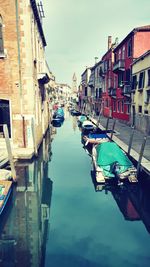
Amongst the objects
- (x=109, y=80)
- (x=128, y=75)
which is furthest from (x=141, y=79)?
(x=109, y=80)

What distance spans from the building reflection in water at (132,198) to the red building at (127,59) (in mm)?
17138

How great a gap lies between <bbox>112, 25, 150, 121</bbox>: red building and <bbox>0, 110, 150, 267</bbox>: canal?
17337 mm

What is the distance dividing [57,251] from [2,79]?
1135 centimetres

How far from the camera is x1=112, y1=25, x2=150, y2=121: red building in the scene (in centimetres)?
2281

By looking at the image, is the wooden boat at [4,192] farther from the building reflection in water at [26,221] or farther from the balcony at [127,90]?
the balcony at [127,90]

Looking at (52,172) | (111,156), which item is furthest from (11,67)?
(111,156)

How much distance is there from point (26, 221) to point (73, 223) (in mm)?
1867

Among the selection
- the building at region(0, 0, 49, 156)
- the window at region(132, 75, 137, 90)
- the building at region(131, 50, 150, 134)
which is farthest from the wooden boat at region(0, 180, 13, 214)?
the window at region(132, 75, 137, 90)

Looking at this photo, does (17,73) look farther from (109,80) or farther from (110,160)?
(109,80)

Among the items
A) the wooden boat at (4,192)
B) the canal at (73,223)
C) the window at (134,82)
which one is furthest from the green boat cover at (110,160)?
the window at (134,82)

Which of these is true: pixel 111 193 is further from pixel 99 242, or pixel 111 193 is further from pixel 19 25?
pixel 19 25

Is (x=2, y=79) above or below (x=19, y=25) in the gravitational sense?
below

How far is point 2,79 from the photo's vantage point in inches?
534

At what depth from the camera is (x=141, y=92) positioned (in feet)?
70.3
